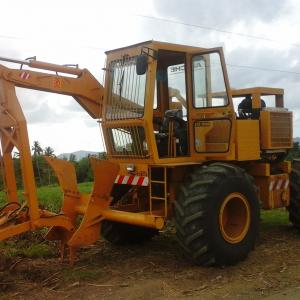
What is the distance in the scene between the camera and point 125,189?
28.3ft

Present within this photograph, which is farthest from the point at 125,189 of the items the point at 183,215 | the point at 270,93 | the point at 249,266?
the point at 270,93

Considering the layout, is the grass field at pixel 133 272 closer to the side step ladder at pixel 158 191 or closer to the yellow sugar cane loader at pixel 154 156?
the yellow sugar cane loader at pixel 154 156

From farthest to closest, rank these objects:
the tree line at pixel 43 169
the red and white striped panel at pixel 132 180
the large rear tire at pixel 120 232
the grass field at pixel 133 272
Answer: the tree line at pixel 43 169
the large rear tire at pixel 120 232
the red and white striped panel at pixel 132 180
the grass field at pixel 133 272

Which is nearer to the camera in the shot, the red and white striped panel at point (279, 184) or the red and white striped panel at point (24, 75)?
the red and white striped panel at point (24, 75)

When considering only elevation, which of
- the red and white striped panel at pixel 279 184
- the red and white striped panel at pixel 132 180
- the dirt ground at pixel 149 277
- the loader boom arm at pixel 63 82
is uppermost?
the loader boom arm at pixel 63 82

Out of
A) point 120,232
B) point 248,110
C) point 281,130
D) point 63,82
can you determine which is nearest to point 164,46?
point 63,82

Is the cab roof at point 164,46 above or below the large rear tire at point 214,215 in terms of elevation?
above

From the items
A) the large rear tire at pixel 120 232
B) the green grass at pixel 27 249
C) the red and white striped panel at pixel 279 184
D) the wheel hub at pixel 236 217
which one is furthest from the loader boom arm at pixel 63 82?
the red and white striped panel at pixel 279 184

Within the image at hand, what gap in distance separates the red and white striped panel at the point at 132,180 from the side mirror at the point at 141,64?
154 cm

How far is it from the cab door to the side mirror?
1006mm

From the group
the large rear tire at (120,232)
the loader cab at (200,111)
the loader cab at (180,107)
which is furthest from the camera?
the large rear tire at (120,232)

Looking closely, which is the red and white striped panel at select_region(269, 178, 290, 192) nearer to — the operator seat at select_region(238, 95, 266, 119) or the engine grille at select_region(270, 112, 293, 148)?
the engine grille at select_region(270, 112, 293, 148)

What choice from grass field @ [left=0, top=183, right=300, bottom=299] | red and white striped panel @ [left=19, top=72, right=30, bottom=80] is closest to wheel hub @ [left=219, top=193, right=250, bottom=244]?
grass field @ [left=0, top=183, right=300, bottom=299]

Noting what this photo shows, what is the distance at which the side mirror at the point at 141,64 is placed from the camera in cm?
751
